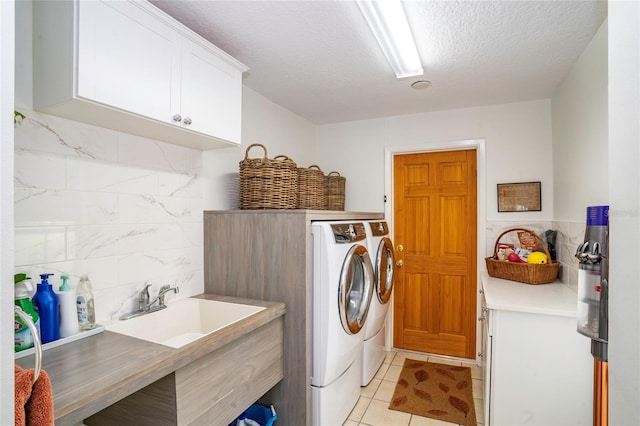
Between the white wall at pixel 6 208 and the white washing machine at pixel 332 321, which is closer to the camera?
the white wall at pixel 6 208

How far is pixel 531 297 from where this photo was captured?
202 cm

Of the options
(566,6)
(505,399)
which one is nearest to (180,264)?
(505,399)

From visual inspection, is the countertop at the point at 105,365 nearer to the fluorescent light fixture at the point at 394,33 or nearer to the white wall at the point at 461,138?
the fluorescent light fixture at the point at 394,33

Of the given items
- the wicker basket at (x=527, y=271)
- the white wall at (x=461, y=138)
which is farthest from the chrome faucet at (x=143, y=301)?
the wicker basket at (x=527, y=271)

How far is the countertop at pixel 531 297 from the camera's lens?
1.80 m

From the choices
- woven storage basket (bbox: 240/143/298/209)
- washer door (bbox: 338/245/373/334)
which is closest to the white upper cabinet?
woven storage basket (bbox: 240/143/298/209)

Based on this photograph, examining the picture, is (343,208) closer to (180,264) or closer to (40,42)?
(180,264)

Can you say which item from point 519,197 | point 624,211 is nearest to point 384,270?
point 519,197

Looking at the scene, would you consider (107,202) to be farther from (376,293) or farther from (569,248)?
(569,248)

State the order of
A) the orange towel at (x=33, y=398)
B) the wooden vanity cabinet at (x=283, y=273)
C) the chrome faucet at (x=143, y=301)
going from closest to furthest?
the orange towel at (x=33, y=398), the chrome faucet at (x=143, y=301), the wooden vanity cabinet at (x=283, y=273)

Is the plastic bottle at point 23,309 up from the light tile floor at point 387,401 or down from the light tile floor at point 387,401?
up

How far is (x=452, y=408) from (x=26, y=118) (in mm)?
2898

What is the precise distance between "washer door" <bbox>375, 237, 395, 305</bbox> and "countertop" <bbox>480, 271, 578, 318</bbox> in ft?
2.40

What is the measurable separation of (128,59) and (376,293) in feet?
6.91
